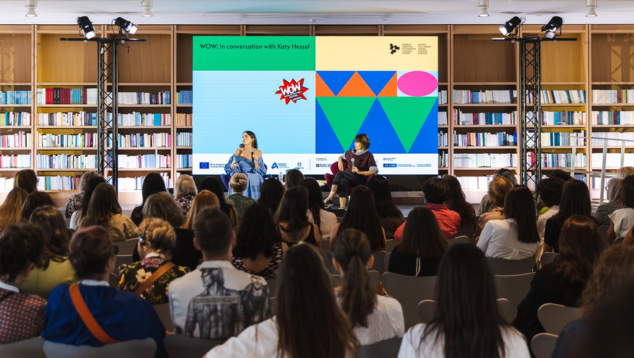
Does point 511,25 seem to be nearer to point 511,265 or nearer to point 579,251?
point 511,265

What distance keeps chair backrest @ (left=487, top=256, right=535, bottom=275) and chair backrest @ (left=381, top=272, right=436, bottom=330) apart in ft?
2.47

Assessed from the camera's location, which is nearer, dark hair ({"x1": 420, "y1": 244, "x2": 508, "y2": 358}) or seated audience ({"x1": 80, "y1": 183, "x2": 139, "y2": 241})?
dark hair ({"x1": 420, "y1": 244, "x2": 508, "y2": 358})

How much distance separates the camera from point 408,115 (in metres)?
9.65

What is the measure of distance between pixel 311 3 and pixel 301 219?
551 cm

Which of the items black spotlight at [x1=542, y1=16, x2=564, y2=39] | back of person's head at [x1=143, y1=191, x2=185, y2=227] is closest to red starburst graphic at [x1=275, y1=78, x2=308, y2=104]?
black spotlight at [x1=542, y1=16, x2=564, y2=39]

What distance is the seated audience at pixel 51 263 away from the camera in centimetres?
261

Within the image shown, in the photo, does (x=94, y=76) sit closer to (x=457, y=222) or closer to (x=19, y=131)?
(x=19, y=131)

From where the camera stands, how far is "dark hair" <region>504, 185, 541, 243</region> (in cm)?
362

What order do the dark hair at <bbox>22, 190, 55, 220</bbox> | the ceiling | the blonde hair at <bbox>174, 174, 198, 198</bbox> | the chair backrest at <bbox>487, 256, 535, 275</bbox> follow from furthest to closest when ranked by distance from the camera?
the ceiling < the blonde hair at <bbox>174, 174, 198, 198</bbox> < the dark hair at <bbox>22, 190, 55, 220</bbox> < the chair backrest at <bbox>487, 256, 535, 275</bbox>

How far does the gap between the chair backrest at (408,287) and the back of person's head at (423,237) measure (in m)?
0.19

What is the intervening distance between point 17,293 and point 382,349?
1.41 m

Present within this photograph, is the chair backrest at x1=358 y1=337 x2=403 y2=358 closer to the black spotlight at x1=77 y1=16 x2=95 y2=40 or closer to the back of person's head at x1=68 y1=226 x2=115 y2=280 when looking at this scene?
the back of person's head at x1=68 y1=226 x2=115 y2=280

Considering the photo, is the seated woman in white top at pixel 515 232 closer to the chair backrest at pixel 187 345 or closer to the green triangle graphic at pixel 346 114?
the chair backrest at pixel 187 345

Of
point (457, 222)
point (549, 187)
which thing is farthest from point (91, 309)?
point (549, 187)
